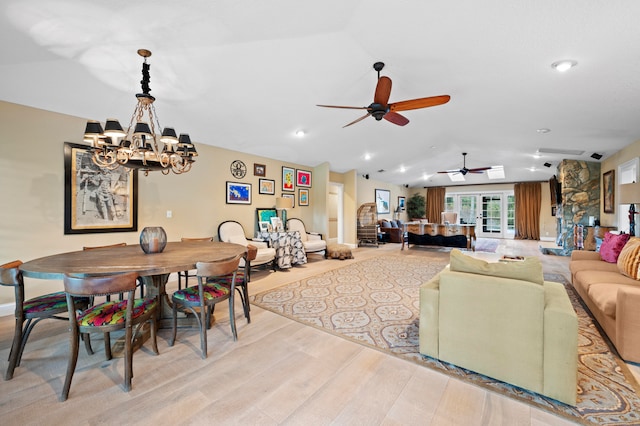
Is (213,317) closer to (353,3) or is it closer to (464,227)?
(353,3)

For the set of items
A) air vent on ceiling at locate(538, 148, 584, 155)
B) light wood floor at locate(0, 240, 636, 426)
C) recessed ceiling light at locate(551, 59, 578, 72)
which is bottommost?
light wood floor at locate(0, 240, 636, 426)

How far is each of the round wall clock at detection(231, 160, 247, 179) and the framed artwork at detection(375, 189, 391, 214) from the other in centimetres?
565

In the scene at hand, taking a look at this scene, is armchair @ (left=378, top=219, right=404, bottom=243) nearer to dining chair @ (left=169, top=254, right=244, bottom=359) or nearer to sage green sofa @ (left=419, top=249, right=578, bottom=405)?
sage green sofa @ (left=419, top=249, right=578, bottom=405)

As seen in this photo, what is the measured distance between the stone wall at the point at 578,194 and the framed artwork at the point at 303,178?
6.08 metres

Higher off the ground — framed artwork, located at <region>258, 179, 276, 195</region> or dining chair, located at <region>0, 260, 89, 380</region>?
framed artwork, located at <region>258, 179, 276, 195</region>

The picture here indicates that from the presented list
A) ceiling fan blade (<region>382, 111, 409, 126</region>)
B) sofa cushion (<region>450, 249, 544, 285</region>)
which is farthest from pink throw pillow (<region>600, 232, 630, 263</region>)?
ceiling fan blade (<region>382, 111, 409, 126</region>)

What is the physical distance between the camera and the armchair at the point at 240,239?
15.8 ft

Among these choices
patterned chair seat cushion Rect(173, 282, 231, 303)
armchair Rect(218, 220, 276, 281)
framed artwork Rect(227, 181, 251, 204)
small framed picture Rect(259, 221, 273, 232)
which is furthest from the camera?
small framed picture Rect(259, 221, 273, 232)

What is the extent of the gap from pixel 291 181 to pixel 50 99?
4270 millimetres

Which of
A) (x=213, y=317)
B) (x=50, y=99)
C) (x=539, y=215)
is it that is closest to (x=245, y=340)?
(x=213, y=317)

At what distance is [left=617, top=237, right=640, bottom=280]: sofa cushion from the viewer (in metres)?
2.66

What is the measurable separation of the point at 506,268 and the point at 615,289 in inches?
56.1

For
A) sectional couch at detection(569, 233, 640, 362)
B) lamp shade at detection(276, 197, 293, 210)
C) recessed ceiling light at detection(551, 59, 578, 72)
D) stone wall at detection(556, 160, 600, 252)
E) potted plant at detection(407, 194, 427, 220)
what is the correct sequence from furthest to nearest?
potted plant at detection(407, 194, 427, 220), stone wall at detection(556, 160, 600, 252), lamp shade at detection(276, 197, 293, 210), recessed ceiling light at detection(551, 59, 578, 72), sectional couch at detection(569, 233, 640, 362)

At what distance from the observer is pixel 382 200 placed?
10.3 meters
